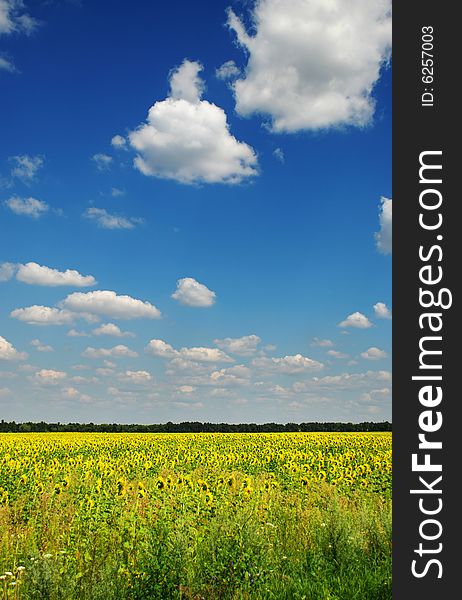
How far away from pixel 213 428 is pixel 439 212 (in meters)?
53.6

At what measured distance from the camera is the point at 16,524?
1063 cm

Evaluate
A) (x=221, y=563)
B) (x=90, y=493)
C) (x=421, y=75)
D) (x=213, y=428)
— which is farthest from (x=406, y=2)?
(x=213, y=428)

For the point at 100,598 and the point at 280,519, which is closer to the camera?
the point at 100,598

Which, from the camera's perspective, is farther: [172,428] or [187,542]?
[172,428]

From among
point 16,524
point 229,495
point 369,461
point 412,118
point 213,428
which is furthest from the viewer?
point 213,428

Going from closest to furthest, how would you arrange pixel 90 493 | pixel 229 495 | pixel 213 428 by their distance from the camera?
1. pixel 229 495
2. pixel 90 493
3. pixel 213 428

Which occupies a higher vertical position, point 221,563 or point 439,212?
point 439,212

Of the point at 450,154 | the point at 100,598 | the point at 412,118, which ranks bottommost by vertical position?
the point at 100,598

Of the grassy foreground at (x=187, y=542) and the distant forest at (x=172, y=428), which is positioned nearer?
the grassy foreground at (x=187, y=542)

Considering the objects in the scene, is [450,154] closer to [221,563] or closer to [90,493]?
[221,563]

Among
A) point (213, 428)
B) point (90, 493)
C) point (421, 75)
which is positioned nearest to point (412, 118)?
point (421, 75)

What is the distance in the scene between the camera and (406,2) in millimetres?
6176

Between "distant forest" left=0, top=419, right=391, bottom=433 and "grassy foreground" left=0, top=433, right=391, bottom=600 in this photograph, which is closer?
"grassy foreground" left=0, top=433, right=391, bottom=600

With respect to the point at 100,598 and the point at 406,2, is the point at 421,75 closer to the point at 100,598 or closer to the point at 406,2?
the point at 406,2
